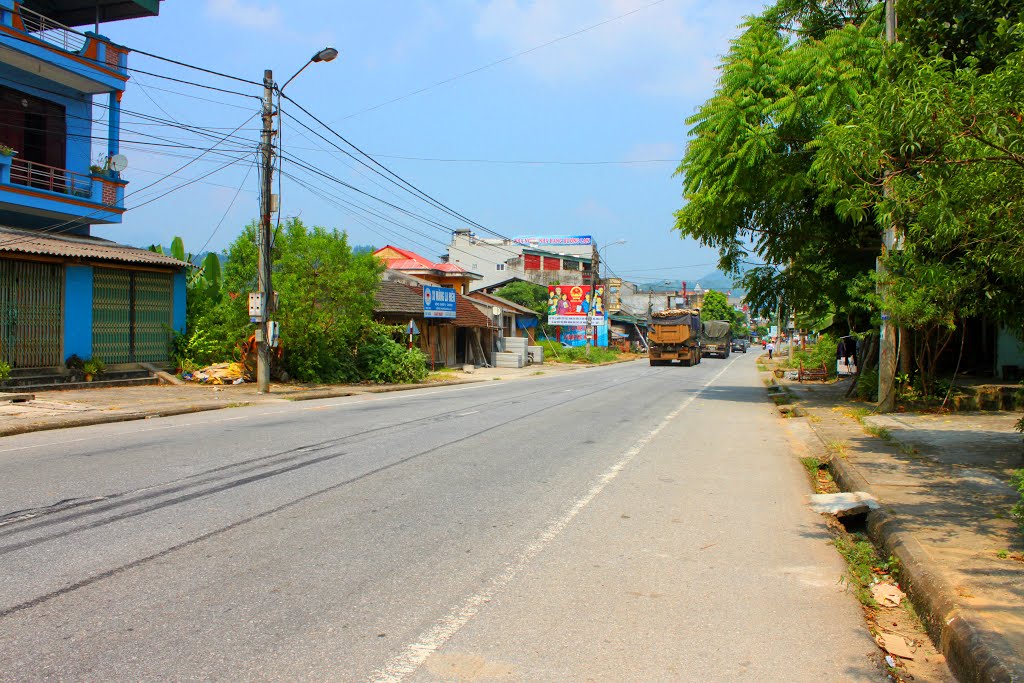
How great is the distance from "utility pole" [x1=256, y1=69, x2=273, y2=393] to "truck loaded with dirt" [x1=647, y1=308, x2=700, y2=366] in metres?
29.1

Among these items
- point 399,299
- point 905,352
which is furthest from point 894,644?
point 399,299

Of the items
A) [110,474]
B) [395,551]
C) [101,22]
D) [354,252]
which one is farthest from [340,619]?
[101,22]

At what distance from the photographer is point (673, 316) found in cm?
4566

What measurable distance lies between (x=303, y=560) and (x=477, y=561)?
4.21ft

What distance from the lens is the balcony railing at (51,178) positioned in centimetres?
2192

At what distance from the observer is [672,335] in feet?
149

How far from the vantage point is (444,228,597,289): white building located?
81312mm

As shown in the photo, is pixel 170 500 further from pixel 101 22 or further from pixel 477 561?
pixel 101 22

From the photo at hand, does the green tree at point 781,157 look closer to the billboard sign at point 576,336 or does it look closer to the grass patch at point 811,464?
the grass patch at point 811,464

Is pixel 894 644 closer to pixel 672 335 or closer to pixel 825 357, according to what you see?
pixel 825 357

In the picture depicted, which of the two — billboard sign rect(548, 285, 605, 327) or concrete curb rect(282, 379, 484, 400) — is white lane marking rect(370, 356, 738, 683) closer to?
concrete curb rect(282, 379, 484, 400)

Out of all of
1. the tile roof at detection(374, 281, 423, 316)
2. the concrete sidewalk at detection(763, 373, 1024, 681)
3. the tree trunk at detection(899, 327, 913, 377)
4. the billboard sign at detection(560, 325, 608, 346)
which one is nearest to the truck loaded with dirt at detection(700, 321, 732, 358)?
the billboard sign at detection(560, 325, 608, 346)

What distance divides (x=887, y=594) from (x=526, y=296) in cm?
5949

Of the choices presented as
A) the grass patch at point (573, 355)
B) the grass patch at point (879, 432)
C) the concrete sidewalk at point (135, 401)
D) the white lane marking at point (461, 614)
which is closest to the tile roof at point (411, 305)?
the concrete sidewalk at point (135, 401)
